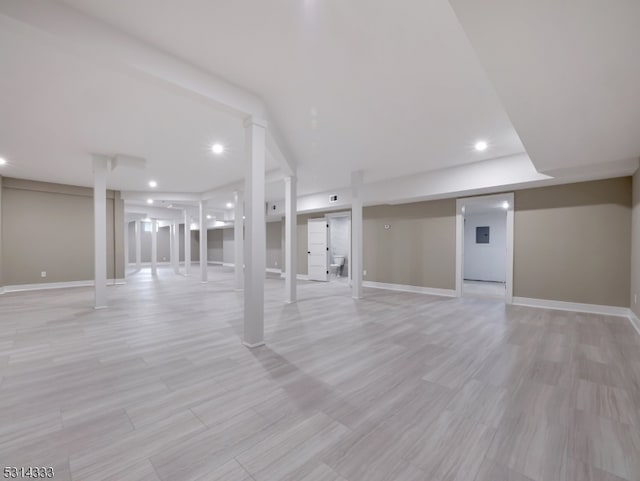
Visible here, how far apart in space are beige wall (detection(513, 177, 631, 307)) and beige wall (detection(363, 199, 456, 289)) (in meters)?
1.49

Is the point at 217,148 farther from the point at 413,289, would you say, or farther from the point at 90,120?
the point at 413,289

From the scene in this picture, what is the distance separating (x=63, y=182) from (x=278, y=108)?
815cm

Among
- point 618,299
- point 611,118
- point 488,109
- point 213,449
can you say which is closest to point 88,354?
point 213,449

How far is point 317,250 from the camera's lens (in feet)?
32.8

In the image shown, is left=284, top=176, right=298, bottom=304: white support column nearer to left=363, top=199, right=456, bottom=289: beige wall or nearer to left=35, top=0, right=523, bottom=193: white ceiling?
left=35, top=0, right=523, bottom=193: white ceiling

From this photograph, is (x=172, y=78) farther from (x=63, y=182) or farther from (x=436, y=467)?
(x=63, y=182)

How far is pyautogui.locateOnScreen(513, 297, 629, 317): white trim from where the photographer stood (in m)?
4.99

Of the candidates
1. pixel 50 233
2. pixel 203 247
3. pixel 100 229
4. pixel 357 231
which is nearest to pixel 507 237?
pixel 357 231

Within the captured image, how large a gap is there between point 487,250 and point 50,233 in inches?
551

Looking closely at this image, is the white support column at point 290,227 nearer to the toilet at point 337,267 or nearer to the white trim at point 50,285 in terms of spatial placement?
the toilet at point 337,267

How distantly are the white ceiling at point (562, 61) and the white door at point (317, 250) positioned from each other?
6.94m

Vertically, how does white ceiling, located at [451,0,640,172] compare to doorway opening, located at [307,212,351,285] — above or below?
above

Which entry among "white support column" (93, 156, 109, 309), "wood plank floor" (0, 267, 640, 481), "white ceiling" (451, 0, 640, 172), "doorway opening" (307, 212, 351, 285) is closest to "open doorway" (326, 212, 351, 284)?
"doorway opening" (307, 212, 351, 285)

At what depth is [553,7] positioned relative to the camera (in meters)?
1.59
